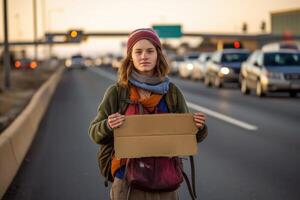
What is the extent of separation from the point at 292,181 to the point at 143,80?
4968 millimetres

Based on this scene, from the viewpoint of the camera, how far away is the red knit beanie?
395 centimetres

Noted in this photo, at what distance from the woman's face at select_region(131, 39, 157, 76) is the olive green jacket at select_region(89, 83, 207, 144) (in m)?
0.15

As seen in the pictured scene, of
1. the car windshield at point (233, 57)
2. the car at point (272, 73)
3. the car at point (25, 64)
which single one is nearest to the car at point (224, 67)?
the car windshield at point (233, 57)

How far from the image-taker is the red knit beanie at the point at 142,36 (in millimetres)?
3953

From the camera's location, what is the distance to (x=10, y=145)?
9352 millimetres

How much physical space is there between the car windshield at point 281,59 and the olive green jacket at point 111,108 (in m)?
22.9

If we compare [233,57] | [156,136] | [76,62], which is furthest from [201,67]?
[76,62]

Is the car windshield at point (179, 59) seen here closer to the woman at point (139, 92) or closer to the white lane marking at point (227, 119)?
the white lane marking at point (227, 119)

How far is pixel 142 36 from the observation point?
3.96 meters

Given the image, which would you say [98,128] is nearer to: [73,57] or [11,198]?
[11,198]

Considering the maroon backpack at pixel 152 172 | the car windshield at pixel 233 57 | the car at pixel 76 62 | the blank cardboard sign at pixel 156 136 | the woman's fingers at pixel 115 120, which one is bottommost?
the car at pixel 76 62

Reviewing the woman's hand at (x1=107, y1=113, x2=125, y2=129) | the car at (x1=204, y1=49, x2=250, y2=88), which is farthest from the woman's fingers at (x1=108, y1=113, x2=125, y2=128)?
the car at (x1=204, y1=49, x2=250, y2=88)

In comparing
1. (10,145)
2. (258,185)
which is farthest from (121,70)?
(10,145)

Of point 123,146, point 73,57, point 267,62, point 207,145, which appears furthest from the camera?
point 73,57
